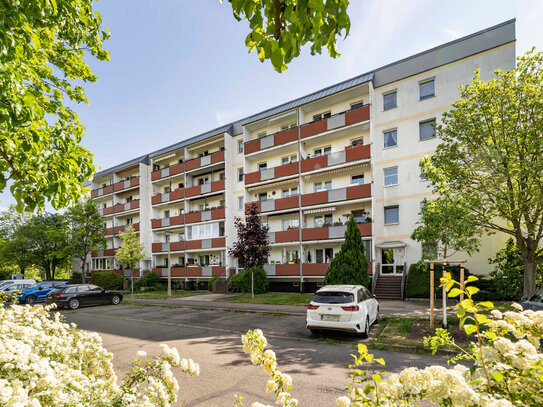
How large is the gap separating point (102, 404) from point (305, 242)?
2106 centimetres

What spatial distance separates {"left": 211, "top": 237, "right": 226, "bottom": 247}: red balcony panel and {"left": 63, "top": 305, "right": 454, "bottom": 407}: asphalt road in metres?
13.2

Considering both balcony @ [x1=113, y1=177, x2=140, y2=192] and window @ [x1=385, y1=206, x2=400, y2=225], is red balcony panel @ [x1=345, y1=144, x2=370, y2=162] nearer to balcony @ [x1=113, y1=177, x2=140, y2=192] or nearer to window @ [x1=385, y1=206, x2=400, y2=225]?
window @ [x1=385, y1=206, x2=400, y2=225]

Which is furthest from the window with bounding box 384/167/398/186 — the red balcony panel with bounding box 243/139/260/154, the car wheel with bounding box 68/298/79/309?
the car wheel with bounding box 68/298/79/309

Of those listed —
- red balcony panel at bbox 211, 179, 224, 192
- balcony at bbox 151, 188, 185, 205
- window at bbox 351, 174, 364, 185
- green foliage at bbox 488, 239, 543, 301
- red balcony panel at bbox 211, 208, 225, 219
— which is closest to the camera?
green foliage at bbox 488, 239, 543, 301

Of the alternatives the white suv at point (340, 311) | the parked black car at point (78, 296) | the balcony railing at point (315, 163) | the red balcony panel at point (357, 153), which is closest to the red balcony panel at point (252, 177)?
the balcony railing at point (315, 163)

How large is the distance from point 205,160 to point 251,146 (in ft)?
20.4

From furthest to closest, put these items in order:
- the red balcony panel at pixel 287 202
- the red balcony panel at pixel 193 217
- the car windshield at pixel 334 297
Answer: the red balcony panel at pixel 193 217 → the red balcony panel at pixel 287 202 → the car windshield at pixel 334 297

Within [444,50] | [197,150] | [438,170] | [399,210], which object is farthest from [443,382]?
[197,150]

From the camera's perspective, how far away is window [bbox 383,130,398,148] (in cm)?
2180

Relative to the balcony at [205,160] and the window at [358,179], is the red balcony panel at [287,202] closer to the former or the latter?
the window at [358,179]

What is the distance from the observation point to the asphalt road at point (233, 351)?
5.39 metres

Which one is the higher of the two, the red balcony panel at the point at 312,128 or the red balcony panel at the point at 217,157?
the red balcony panel at the point at 312,128

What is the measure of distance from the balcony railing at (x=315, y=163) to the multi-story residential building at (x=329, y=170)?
0.08 metres

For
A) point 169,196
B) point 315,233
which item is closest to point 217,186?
point 169,196
